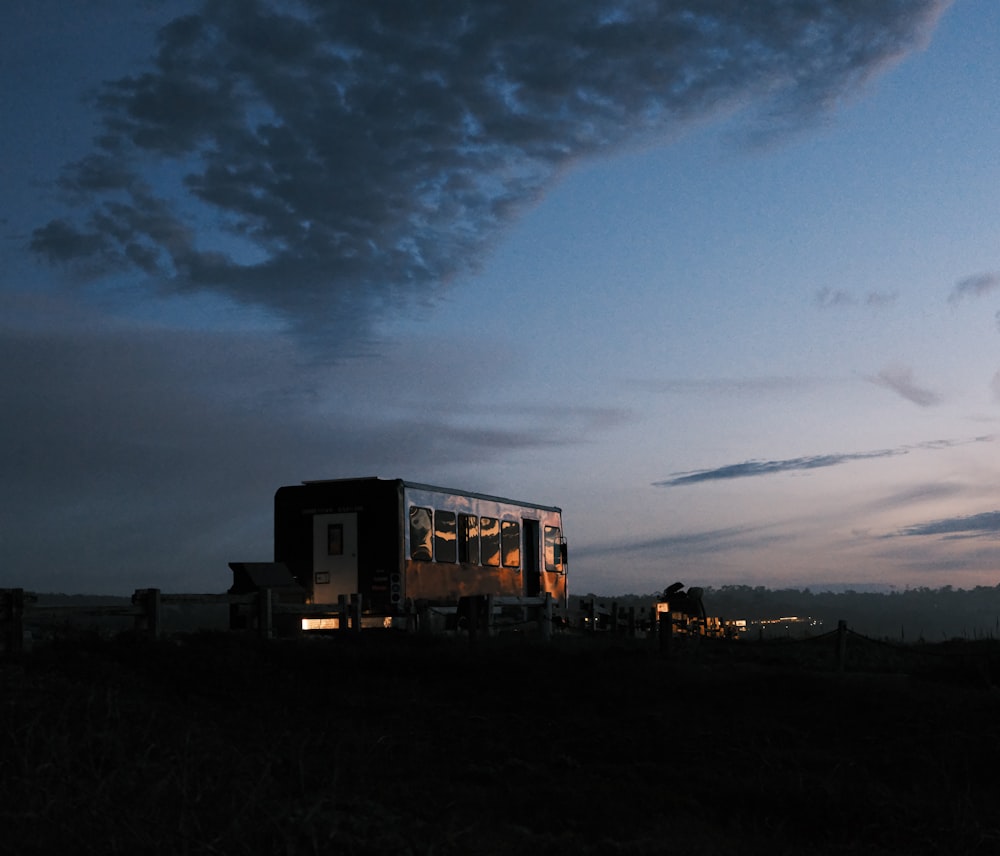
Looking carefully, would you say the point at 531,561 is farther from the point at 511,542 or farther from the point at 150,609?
the point at 150,609

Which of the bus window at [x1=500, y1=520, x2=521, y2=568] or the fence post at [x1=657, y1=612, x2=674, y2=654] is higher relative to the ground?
the bus window at [x1=500, y1=520, x2=521, y2=568]

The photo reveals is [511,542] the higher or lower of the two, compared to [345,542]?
higher

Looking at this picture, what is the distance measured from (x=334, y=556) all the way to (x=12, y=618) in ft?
29.3

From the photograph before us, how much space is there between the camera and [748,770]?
37.2 feet

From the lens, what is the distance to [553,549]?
28812 mm

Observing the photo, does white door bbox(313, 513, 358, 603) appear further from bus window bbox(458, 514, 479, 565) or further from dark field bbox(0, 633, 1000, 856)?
dark field bbox(0, 633, 1000, 856)

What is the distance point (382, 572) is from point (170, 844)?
16.6 meters

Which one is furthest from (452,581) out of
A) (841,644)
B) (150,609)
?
(150,609)

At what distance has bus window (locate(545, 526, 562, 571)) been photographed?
93.2 feet

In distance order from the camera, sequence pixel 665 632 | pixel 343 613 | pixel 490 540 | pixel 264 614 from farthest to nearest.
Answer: pixel 490 540 → pixel 343 613 → pixel 665 632 → pixel 264 614

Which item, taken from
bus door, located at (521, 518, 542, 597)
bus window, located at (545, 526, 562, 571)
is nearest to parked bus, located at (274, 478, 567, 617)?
bus door, located at (521, 518, 542, 597)

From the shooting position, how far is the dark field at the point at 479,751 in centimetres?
673

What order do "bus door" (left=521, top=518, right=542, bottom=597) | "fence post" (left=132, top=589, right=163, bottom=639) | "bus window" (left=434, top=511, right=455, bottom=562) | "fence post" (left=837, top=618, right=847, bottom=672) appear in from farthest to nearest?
"bus door" (left=521, top=518, right=542, bottom=597), "bus window" (left=434, top=511, right=455, bottom=562), "fence post" (left=837, top=618, right=847, bottom=672), "fence post" (left=132, top=589, right=163, bottom=639)

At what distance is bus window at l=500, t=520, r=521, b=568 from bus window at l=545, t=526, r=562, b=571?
1.42m
